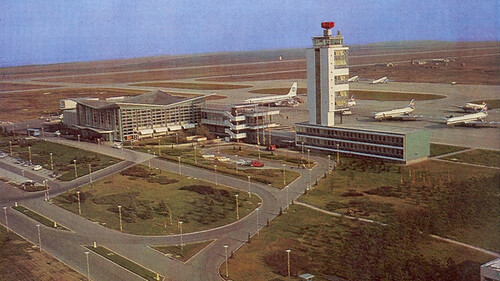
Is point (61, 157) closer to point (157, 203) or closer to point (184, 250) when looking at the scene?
point (157, 203)

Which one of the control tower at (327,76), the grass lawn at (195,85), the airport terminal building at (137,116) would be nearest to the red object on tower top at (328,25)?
the control tower at (327,76)

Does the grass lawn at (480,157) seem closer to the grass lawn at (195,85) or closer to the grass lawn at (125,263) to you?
the grass lawn at (125,263)

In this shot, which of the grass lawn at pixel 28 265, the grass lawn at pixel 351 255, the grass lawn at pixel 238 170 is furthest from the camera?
the grass lawn at pixel 238 170

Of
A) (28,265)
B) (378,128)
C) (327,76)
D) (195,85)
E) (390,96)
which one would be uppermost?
(327,76)

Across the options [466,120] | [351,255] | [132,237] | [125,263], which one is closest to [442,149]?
[466,120]

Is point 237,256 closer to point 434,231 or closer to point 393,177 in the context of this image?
point 434,231

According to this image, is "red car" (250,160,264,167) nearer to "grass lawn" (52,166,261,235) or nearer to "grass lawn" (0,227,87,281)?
"grass lawn" (52,166,261,235)

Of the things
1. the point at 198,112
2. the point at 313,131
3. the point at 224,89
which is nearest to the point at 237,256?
the point at 313,131
